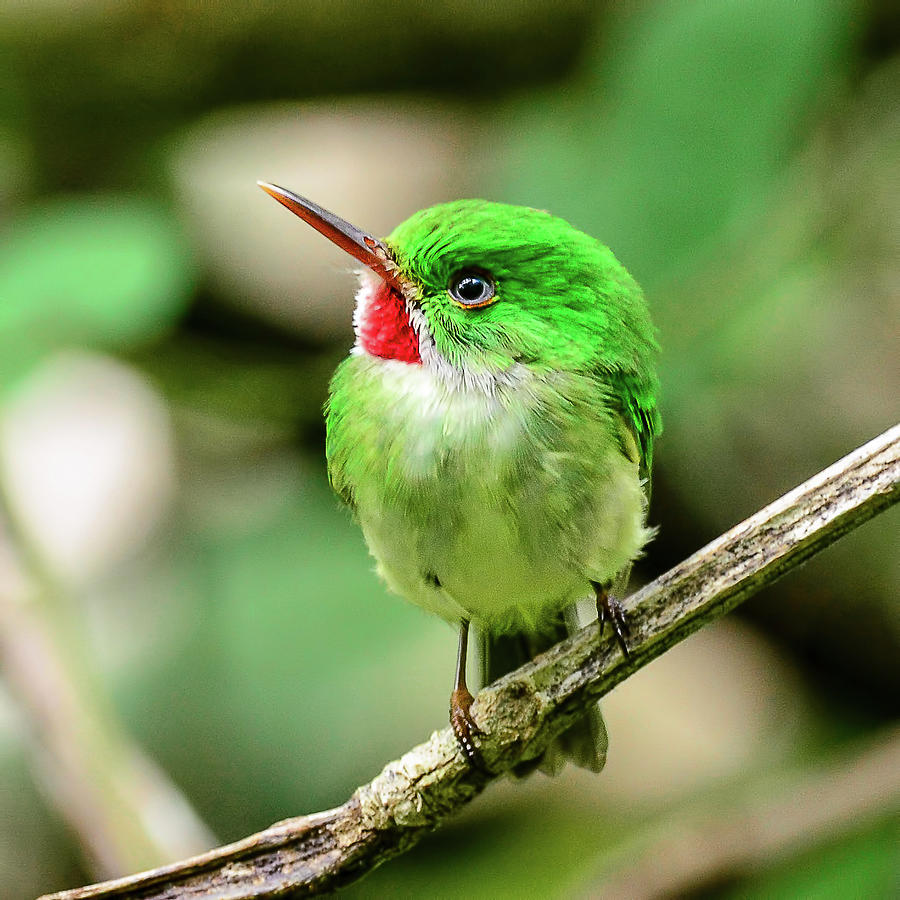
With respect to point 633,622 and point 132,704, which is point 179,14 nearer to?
point 132,704

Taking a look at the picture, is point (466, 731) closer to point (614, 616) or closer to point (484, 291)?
point (614, 616)

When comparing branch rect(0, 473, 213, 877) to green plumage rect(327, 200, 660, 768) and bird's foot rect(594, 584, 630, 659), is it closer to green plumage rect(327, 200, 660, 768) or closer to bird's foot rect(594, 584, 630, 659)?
green plumage rect(327, 200, 660, 768)

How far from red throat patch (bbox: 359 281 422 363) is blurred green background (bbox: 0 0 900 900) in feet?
3.90

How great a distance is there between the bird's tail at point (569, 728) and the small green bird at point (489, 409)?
0.35 metres

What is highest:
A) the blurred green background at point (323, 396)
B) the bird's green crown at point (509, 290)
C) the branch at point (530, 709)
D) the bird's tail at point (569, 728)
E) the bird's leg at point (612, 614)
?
the blurred green background at point (323, 396)

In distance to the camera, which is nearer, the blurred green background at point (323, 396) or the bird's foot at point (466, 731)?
the bird's foot at point (466, 731)

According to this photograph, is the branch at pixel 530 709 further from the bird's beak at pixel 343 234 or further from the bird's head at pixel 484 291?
the bird's beak at pixel 343 234

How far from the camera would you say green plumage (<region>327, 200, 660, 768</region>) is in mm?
2115

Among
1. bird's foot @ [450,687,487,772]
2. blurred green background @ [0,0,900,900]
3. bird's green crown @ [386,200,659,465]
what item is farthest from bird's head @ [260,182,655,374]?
blurred green background @ [0,0,900,900]

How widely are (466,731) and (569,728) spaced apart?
16.4 inches

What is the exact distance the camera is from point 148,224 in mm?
3455

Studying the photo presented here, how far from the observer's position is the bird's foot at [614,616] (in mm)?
2094

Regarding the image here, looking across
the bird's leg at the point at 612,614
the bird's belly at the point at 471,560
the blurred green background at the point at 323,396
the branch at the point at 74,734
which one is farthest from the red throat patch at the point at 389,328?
the branch at the point at 74,734

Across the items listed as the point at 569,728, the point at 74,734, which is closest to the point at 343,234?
the point at 569,728
